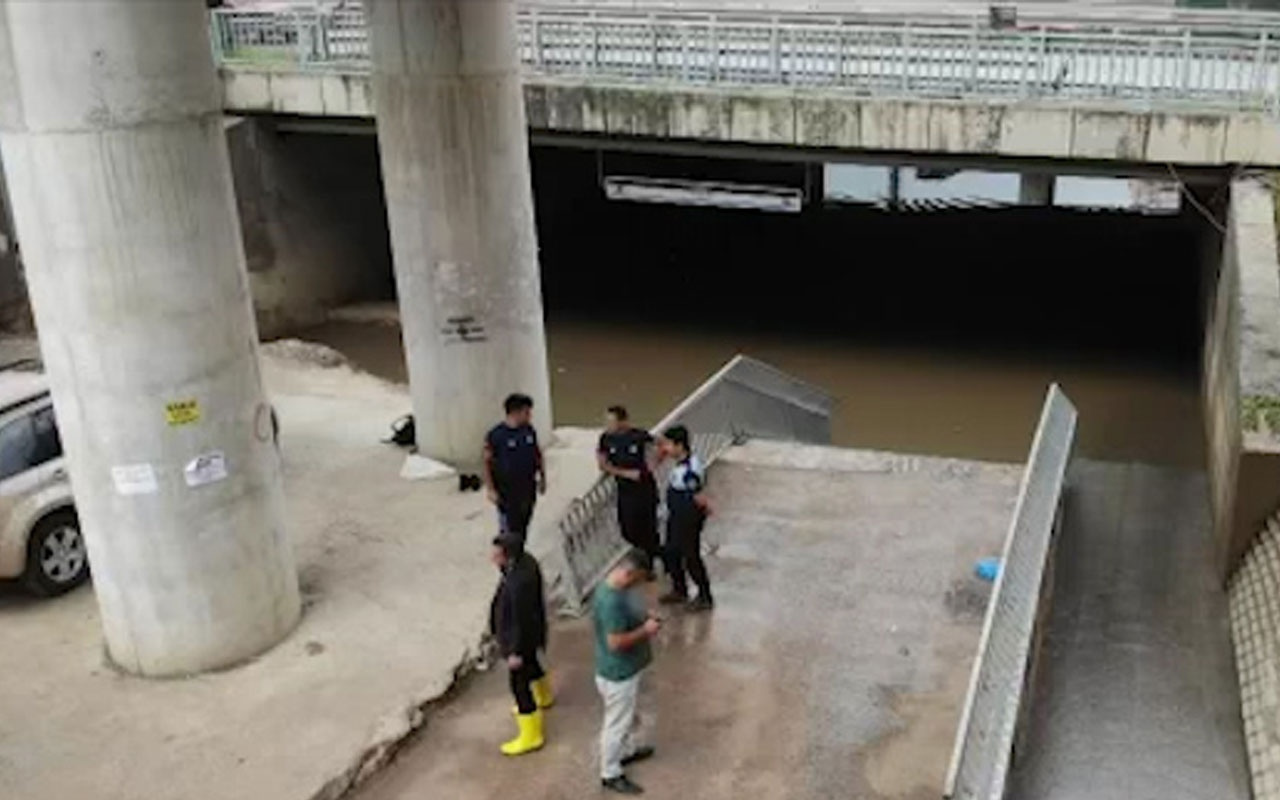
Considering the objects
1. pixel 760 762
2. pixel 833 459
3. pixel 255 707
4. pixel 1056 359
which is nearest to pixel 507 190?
pixel 833 459

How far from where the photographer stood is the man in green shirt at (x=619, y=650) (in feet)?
23.5

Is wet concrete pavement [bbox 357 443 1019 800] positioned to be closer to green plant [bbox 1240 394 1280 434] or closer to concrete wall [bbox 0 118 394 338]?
green plant [bbox 1240 394 1280 434]

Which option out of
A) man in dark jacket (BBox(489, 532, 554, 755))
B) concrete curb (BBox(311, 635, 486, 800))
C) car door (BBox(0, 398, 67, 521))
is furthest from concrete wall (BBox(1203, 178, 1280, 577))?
car door (BBox(0, 398, 67, 521))

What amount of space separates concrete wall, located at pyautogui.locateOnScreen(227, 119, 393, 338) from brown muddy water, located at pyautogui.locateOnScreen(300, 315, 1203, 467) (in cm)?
79

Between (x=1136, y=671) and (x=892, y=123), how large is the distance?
8918 mm

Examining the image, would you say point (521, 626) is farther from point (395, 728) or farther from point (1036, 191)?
point (1036, 191)

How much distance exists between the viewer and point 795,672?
898cm

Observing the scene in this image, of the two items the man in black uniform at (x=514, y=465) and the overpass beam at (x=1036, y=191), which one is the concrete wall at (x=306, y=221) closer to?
the man in black uniform at (x=514, y=465)

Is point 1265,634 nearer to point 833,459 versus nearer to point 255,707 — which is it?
point 833,459

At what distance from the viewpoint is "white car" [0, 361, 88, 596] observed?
991cm

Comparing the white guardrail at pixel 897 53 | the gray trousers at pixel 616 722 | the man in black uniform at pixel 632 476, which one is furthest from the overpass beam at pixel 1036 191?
the gray trousers at pixel 616 722

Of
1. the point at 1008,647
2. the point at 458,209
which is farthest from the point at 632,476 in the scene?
the point at 458,209

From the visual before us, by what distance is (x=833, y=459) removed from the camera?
42.4 ft

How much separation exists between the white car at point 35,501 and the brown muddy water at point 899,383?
8.87 m
